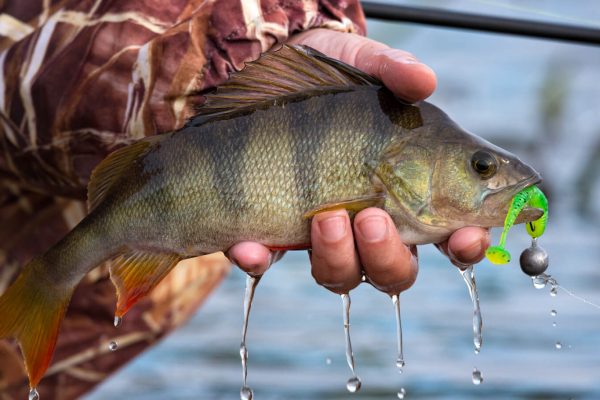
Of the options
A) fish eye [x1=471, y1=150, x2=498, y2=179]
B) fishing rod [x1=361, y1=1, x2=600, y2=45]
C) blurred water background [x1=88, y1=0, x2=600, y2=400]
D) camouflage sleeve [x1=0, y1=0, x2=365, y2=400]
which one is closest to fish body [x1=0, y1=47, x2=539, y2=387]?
fish eye [x1=471, y1=150, x2=498, y2=179]

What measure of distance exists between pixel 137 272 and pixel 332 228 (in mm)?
522

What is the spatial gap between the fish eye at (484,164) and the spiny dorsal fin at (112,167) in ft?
2.63

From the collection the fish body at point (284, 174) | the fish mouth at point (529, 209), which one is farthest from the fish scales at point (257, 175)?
the fish mouth at point (529, 209)

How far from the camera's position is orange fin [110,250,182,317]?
279cm

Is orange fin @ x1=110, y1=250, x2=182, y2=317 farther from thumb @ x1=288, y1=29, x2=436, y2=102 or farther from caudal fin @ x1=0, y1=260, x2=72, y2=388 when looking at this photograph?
thumb @ x1=288, y1=29, x2=436, y2=102

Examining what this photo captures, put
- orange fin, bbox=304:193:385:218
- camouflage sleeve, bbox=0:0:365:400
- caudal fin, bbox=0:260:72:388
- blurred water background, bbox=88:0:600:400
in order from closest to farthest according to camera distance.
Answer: orange fin, bbox=304:193:385:218 < caudal fin, bbox=0:260:72:388 < camouflage sleeve, bbox=0:0:365:400 < blurred water background, bbox=88:0:600:400

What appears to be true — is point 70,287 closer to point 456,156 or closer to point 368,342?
point 456,156

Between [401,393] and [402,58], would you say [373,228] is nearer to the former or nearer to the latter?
[402,58]

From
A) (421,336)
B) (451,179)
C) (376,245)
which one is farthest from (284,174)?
(421,336)

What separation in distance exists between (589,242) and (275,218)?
19.3ft

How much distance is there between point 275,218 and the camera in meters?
2.65

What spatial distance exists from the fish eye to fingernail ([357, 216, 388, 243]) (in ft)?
0.83

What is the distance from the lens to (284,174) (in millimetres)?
2635

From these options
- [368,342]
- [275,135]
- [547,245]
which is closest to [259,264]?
[275,135]
